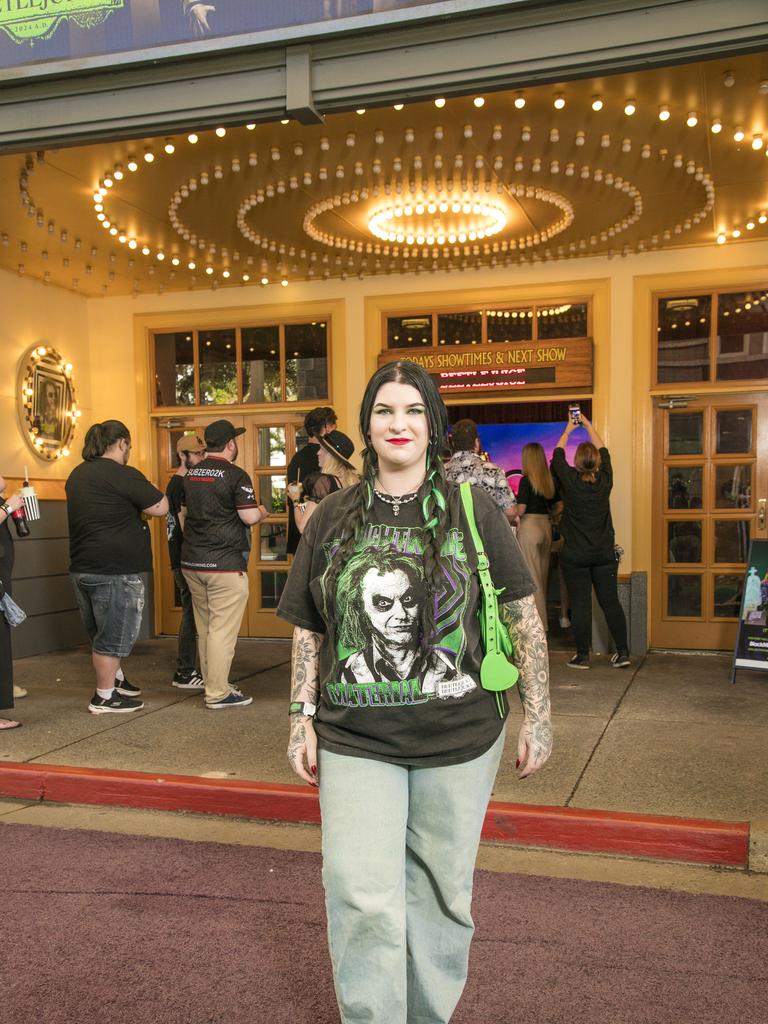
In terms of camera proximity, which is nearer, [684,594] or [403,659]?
[403,659]

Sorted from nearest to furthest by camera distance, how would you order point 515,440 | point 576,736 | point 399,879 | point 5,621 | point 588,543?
1. point 399,879
2. point 576,736
3. point 5,621
4. point 588,543
5. point 515,440

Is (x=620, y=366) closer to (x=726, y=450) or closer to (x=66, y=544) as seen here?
(x=726, y=450)

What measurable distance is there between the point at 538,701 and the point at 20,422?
774 centimetres

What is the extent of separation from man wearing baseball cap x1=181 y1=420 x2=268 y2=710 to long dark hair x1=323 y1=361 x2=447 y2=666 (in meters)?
3.90

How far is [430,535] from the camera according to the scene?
2.25m

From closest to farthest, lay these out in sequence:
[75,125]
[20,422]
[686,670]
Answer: [75,125] < [686,670] < [20,422]

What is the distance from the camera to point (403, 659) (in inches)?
86.0

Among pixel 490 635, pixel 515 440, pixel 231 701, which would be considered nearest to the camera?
pixel 490 635

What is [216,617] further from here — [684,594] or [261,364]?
[684,594]

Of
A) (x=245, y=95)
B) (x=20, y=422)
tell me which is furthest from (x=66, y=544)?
(x=245, y=95)

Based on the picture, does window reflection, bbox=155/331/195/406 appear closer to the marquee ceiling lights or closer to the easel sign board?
the marquee ceiling lights

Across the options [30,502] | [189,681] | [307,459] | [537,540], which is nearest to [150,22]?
[307,459]

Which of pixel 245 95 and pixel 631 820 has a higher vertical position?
pixel 245 95

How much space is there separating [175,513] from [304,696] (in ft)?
15.8
